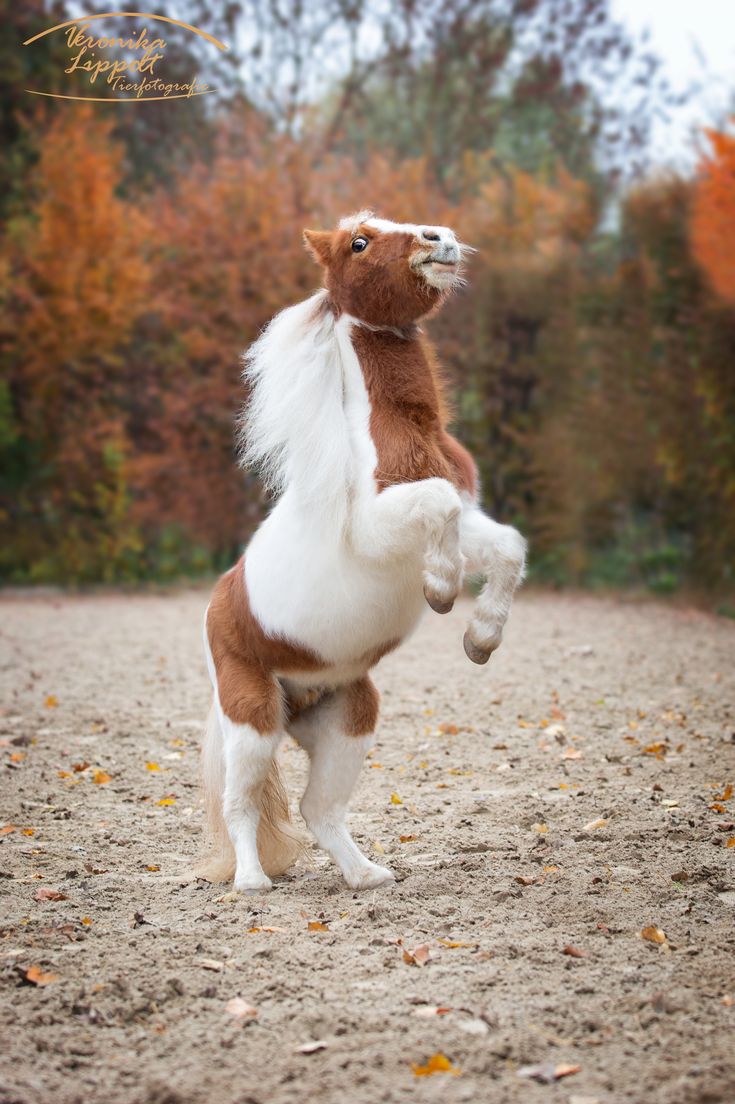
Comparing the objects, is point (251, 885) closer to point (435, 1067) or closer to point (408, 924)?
point (408, 924)

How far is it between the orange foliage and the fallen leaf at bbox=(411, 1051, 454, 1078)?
1179 cm

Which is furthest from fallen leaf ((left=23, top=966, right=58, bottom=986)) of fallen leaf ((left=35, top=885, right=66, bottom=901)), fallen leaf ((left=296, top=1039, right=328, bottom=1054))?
fallen leaf ((left=296, top=1039, right=328, bottom=1054))

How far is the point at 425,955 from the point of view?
3305 millimetres

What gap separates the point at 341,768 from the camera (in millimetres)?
4133

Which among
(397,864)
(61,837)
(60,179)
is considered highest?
(60,179)

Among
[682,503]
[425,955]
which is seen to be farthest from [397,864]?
[682,503]

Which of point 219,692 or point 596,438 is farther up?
point 596,438

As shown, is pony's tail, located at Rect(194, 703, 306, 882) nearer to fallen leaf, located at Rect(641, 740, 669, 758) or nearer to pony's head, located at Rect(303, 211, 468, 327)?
pony's head, located at Rect(303, 211, 468, 327)

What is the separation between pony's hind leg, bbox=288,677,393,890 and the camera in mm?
4105

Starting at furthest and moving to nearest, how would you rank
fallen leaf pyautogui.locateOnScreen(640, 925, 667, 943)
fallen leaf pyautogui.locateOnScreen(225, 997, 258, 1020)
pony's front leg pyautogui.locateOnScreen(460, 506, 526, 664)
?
pony's front leg pyautogui.locateOnScreen(460, 506, 526, 664) < fallen leaf pyautogui.locateOnScreen(640, 925, 667, 943) < fallen leaf pyautogui.locateOnScreen(225, 997, 258, 1020)

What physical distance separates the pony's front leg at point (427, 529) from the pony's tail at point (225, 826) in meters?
1.10

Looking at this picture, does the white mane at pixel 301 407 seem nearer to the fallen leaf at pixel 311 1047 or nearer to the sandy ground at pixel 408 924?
the sandy ground at pixel 408 924

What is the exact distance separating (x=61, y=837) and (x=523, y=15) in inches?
948

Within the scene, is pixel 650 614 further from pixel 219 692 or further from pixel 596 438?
pixel 219 692
